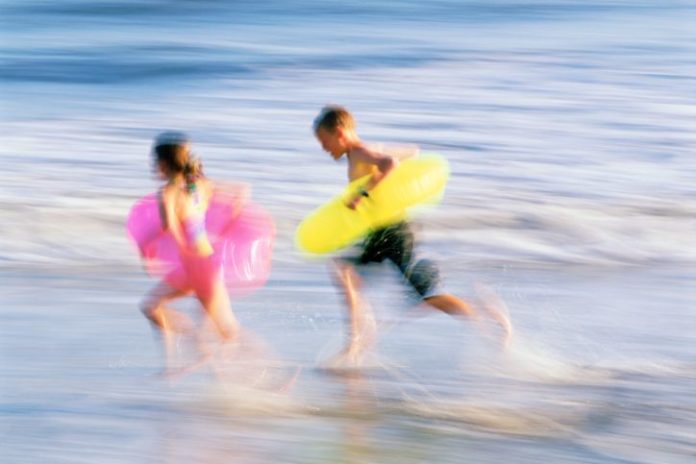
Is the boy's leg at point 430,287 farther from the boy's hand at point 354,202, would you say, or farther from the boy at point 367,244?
the boy's hand at point 354,202

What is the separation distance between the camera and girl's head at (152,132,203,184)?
4168 mm

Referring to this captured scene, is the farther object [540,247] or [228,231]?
[540,247]

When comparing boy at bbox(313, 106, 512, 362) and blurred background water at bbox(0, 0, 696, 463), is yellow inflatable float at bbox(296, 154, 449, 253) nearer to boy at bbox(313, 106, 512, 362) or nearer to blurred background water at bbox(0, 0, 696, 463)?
boy at bbox(313, 106, 512, 362)

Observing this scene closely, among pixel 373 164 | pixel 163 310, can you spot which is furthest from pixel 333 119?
pixel 163 310

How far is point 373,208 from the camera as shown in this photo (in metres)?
4.36

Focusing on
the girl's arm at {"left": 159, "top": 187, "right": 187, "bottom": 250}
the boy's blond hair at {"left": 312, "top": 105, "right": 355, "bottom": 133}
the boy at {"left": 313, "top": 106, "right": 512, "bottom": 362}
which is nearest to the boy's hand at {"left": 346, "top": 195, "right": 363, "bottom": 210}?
the boy at {"left": 313, "top": 106, "right": 512, "bottom": 362}

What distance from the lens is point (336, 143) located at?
14.3ft

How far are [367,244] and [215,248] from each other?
592mm

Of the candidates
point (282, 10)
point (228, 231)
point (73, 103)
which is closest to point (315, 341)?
point (228, 231)

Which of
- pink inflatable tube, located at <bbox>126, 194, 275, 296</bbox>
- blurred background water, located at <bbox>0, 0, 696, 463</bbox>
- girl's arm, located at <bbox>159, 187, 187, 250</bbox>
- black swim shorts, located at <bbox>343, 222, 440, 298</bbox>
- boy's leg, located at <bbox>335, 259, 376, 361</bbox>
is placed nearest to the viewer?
blurred background water, located at <bbox>0, 0, 696, 463</bbox>

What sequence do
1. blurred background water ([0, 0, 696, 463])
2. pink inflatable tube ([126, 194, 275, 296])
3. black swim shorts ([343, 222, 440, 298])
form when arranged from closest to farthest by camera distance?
blurred background water ([0, 0, 696, 463]), pink inflatable tube ([126, 194, 275, 296]), black swim shorts ([343, 222, 440, 298])

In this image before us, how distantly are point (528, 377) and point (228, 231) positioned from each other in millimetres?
1295

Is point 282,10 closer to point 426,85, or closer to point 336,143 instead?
point 426,85

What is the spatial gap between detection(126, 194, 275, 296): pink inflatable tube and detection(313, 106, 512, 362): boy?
1.15 ft
